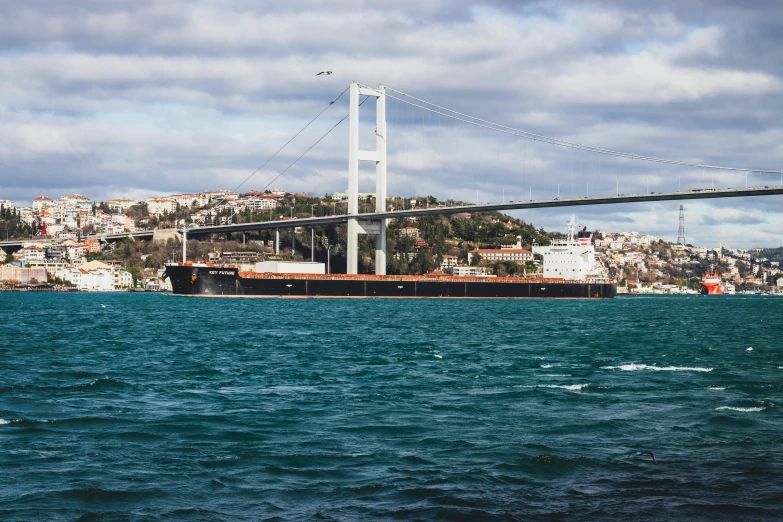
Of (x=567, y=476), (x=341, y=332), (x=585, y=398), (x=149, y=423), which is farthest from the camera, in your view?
(x=341, y=332)

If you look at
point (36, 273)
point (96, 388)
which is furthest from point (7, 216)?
point (96, 388)

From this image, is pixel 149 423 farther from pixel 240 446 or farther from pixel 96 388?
pixel 96 388

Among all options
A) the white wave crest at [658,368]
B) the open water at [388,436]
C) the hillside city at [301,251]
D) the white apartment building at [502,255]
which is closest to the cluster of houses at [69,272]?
the hillside city at [301,251]

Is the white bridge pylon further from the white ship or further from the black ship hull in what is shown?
the white ship

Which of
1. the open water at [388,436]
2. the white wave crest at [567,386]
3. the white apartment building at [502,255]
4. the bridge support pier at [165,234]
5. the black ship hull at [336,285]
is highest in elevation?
the bridge support pier at [165,234]

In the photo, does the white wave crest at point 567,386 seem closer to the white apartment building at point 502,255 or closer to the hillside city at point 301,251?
the hillside city at point 301,251

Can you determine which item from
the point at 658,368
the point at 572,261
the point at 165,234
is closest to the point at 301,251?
the point at 165,234

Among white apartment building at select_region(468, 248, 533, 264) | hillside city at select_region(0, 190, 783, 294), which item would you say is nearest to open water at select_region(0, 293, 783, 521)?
hillside city at select_region(0, 190, 783, 294)
